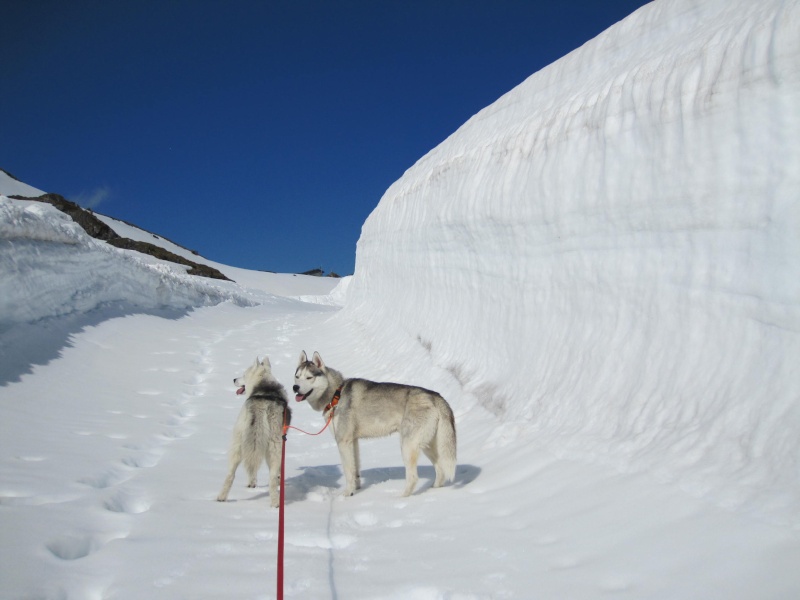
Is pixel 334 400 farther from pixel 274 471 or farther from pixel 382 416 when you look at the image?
pixel 274 471

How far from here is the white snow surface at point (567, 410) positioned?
3.46 metres

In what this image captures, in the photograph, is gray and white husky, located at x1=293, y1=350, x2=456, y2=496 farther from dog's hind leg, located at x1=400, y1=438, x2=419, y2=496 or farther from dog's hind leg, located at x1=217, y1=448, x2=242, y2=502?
dog's hind leg, located at x1=217, y1=448, x2=242, y2=502

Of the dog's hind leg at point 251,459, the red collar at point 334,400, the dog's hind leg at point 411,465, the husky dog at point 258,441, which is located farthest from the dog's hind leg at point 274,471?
the dog's hind leg at point 411,465

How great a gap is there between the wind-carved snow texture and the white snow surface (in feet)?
0.08

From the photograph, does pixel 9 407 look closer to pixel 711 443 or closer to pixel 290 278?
pixel 711 443

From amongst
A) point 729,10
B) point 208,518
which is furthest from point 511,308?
point 208,518

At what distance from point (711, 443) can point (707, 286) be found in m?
1.35

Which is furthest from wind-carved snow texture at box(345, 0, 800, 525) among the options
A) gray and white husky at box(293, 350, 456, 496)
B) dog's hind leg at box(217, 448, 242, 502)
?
dog's hind leg at box(217, 448, 242, 502)

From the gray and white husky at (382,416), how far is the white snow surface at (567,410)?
1.01 feet

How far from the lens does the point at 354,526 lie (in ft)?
16.0

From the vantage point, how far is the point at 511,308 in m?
8.09

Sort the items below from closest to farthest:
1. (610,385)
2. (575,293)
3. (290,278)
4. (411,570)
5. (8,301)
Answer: (411,570) < (610,385) < (575,293) < (8,301) < (290,278)

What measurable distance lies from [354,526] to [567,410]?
8.03 ft

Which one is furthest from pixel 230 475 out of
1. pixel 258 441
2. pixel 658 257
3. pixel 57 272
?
pixel 57 272
